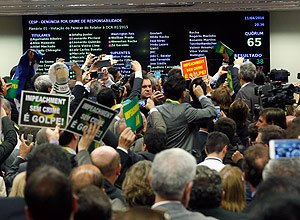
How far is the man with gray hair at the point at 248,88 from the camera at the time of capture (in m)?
8.77

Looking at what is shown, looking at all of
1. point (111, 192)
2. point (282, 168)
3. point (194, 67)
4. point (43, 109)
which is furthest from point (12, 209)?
point (194, 67)

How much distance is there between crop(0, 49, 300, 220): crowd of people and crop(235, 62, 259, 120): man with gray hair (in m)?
0.35

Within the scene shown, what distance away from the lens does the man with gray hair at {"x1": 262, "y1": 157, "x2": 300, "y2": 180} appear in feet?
13.5

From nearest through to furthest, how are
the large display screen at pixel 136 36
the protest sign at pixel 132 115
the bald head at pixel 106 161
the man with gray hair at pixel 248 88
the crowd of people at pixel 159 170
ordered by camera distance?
the crowd of people at pixel 159 170
the bald head at pixel 106 161
the protest sign at pixel 132 115
the man with gray hair at pixel 248 88
the large display screen at pixel 136 36

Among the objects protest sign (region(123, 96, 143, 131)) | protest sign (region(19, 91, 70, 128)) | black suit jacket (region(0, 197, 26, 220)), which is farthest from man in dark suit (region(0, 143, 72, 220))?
protest sign (region(123, 96, 143, 131))

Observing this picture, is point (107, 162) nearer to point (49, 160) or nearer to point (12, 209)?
point (49, 160)

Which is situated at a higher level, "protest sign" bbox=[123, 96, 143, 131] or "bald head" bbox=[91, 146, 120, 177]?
"protest sign" bbox=[123, 96, 143, 131]

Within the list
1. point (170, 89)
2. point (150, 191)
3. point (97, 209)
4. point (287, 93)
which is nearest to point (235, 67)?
point (287, 93)

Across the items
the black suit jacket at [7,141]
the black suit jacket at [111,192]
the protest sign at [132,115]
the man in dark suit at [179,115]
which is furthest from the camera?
the man in dark suit at [179,115]

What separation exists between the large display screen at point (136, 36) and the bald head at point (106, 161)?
1120 centimetres

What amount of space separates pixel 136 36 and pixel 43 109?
10705mm

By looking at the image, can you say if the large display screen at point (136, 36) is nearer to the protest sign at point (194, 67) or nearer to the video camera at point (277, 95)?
the protest sign at point (194, 67)

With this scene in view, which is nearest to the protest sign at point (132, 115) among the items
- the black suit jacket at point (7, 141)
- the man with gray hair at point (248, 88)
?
the black suit jacket at point (7, 141)

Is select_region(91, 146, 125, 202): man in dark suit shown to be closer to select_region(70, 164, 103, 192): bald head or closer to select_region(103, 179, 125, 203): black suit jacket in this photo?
select_region(103, 179, 125, 203): black suit jacket
